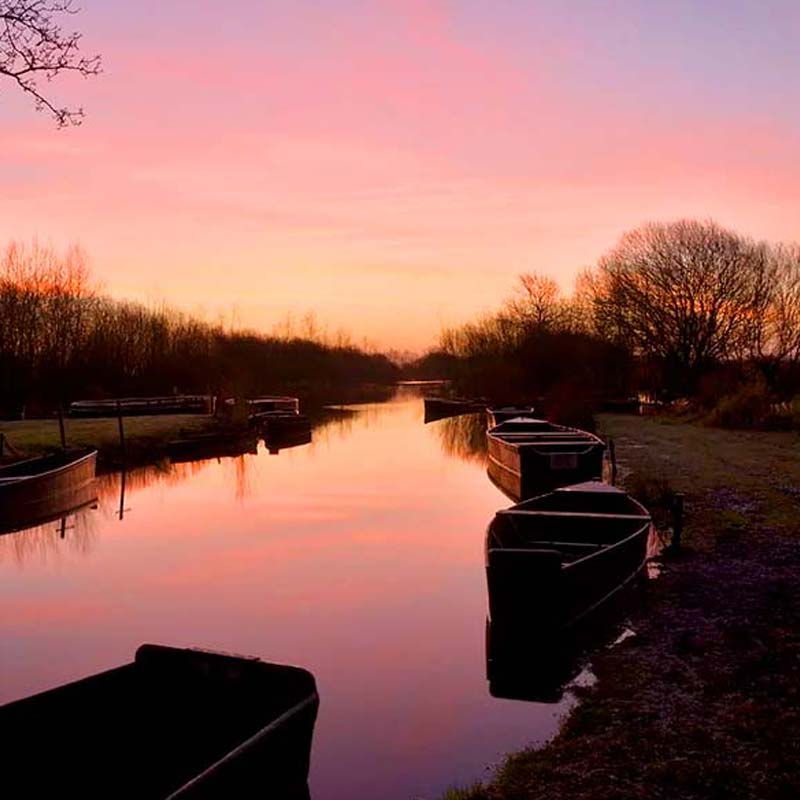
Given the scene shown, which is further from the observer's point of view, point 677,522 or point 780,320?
point 780,320

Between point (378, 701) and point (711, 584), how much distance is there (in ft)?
17.1

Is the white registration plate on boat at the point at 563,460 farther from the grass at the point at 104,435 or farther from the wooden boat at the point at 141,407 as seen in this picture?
the wooden boat at the point at 141,407

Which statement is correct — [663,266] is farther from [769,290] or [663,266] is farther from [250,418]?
[250,418]

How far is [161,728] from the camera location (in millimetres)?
6273

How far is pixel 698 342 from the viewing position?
186 feet

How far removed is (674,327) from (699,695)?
5316 cm

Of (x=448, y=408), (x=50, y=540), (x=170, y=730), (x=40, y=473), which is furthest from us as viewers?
(x=448, y=408)

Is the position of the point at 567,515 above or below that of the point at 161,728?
above

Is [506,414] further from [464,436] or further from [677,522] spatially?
[677,522]

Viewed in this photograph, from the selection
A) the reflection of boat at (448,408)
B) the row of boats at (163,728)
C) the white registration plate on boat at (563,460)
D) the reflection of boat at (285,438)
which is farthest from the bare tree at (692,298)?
the row of boats at (163,728)

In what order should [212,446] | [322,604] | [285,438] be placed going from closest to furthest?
1. [322,604]
2. [212,446]
3. [285,438]

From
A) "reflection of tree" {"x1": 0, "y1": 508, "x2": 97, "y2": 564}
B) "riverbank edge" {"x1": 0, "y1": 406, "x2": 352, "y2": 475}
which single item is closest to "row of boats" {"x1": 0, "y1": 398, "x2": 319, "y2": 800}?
"reflection of tree" {"x1": 0, "y1": 508, "x2": 97, "y2": 564}

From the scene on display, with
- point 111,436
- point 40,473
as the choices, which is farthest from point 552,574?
point 111,436

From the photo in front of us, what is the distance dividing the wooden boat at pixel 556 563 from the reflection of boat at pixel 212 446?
23415 mm
